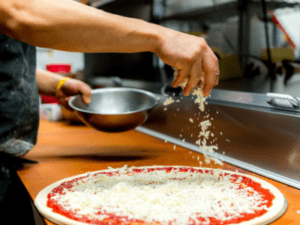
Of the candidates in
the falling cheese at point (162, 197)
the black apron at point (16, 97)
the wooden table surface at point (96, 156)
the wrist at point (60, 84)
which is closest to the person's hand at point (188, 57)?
the falling cheese at point (162, 197)

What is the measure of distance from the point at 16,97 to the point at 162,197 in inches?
24.4

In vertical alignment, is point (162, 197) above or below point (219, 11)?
below

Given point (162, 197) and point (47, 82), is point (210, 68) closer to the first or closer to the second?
point (162, 197)

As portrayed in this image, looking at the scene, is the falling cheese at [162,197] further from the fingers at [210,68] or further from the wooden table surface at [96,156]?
the fingers at [210,68]

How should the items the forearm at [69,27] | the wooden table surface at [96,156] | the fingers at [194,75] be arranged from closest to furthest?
the forearm at [69,27] < the fingers at [194,75] < the wooden table surface at [96,156]

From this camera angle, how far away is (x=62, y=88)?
138cm

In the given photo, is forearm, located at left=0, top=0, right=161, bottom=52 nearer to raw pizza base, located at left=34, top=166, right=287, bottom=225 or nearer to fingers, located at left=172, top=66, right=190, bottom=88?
fingers, located at left=172, top=66, right=190, bottom=88

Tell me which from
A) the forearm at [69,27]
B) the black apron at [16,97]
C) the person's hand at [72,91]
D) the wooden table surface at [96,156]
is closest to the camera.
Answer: the forearm at [69,27]

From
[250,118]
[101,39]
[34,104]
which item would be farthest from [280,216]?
[34,104]

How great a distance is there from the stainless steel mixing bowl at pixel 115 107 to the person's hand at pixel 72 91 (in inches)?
1.3

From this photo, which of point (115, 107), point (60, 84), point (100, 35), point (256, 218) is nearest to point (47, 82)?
point (60, 84)

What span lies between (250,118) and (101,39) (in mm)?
579

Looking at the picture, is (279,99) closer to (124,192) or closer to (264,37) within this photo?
(264,37)

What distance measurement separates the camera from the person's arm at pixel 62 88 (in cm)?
133
